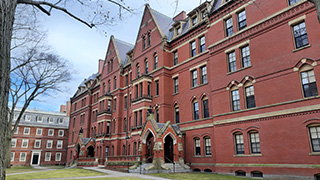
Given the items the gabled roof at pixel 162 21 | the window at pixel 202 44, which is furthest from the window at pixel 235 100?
the gabled roof at pixel 162 21

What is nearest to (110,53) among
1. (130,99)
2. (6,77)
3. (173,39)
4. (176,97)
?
(130,99)

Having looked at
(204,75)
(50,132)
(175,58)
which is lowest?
(50,132)

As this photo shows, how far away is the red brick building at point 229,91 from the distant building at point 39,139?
25.7 metres

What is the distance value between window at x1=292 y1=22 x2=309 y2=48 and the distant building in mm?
55795

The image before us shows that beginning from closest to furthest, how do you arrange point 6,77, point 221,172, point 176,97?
point 6,77, point 221,172, point 176,97

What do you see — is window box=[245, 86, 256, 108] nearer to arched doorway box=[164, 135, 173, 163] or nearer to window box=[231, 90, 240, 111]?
window box=[231, 90, 240, 111]

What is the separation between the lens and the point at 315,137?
1520 cm

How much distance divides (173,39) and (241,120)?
46.7 feet

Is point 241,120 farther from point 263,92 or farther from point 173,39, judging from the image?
point 173,39

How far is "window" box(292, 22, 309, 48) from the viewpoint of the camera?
1677 centimetres

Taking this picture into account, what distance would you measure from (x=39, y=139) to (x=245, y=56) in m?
52.8

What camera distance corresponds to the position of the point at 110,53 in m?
42.2

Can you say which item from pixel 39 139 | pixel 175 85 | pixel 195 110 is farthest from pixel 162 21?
pixel 39 139

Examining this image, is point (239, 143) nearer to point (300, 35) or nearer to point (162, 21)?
point (300, 35)
